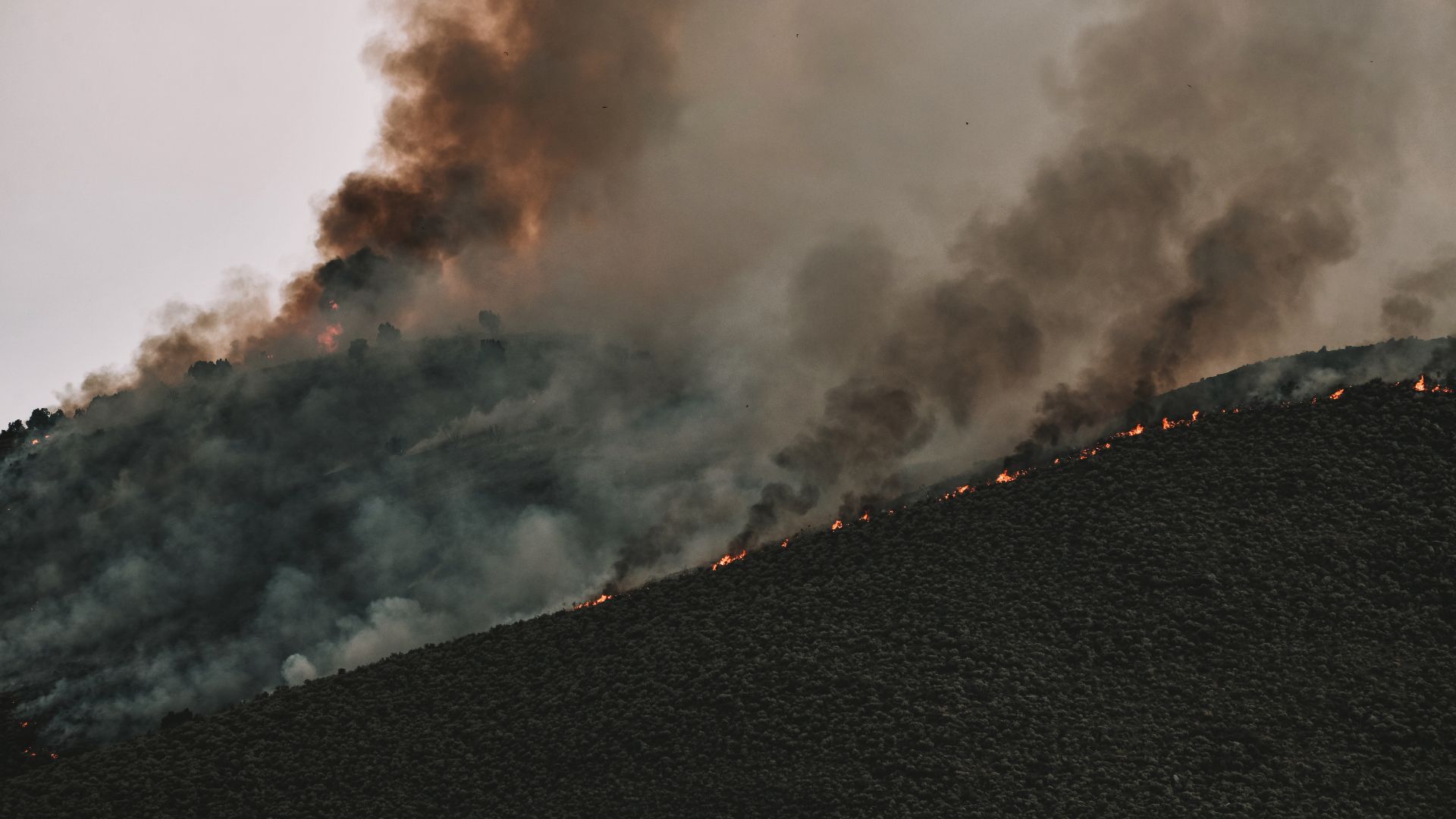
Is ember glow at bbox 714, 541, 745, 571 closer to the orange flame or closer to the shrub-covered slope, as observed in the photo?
the orange flame

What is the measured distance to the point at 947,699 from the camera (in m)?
37.2

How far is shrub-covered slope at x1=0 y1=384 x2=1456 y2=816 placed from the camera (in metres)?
34.0

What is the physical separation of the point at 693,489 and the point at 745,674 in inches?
1269

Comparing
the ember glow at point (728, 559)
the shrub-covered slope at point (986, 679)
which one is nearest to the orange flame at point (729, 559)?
the ember glow at point (728, 559)

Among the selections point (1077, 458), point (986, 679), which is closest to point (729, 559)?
point (986, 679)

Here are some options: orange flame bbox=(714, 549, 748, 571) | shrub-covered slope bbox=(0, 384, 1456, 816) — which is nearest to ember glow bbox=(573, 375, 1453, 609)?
orange flame bbox=(714, 549, 748, 571)

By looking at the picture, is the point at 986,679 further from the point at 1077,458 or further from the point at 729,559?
the point at 1077,458

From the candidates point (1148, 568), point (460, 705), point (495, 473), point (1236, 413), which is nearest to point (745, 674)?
point (460, 705)

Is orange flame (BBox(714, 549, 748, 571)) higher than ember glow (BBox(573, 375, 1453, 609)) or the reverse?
higher

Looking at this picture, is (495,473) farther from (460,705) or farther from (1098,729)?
(1098,729)

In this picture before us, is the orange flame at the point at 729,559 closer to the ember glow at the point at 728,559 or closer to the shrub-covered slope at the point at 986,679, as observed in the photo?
the ember glow at the point at 728,559

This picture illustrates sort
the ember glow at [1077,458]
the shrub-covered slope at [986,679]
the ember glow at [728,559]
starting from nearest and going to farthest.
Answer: the shrub-covered slope at [986,679] → the ember glow at [728,559] → the ember glow at [1077,458]

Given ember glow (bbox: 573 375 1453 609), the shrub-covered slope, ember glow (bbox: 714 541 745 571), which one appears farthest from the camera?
ember glow (bbox: 573 375 1453 609)

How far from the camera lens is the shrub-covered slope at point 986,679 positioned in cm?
3403
